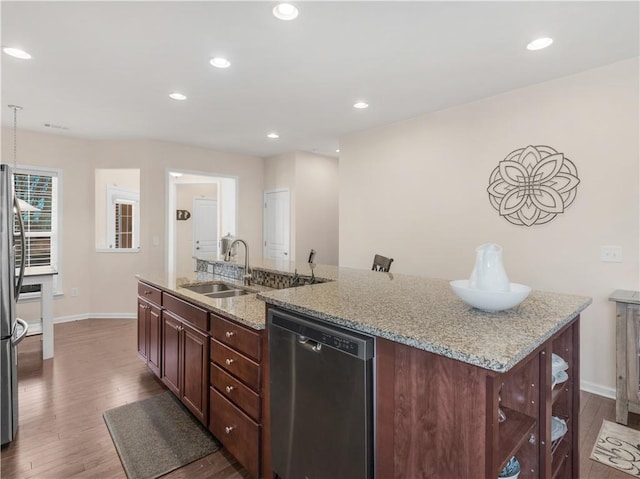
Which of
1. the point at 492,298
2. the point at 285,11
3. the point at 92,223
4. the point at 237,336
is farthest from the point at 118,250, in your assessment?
the point at 492,298

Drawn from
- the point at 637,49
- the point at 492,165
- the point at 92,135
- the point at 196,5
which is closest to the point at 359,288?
the point at 196,5

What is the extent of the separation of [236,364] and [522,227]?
290cm

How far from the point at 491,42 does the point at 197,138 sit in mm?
4097

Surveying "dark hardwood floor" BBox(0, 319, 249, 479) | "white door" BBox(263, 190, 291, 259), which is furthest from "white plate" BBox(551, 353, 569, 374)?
"white door" BBox(263, 190, 291, 259)

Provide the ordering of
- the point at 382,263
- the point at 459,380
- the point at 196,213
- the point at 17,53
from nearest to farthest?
the point at 459,380, the point at 17,53, the point at 382,263, the point at 196,213

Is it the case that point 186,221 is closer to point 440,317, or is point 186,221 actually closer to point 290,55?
point 290,55

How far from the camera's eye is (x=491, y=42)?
2391 millimetres

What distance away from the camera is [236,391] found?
1803mm

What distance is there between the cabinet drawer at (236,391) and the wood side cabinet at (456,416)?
2.39ft

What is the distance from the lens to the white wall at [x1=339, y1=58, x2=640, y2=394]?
2727mm

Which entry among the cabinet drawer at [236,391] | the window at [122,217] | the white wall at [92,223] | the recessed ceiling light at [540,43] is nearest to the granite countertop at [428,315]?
the cabinet drawer at [236,391]

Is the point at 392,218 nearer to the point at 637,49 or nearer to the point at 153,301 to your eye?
the point at 637,49

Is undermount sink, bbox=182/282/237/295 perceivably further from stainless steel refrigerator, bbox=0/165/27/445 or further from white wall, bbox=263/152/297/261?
white wall, bbox=263/152/297/261

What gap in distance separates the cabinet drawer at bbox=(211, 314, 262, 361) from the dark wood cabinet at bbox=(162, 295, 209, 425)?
0.50ft
